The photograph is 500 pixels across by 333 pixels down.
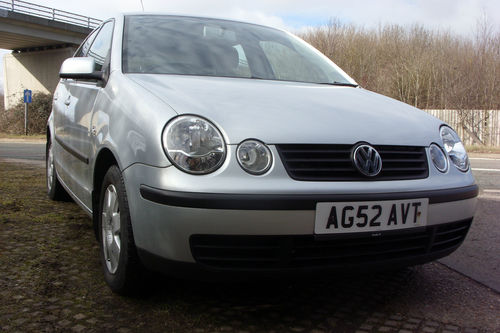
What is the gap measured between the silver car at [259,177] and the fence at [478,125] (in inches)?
827

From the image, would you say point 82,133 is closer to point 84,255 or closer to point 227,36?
point 84,255

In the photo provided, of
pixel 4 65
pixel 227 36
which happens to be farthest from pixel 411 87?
pixel 4 65

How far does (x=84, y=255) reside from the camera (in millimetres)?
3053

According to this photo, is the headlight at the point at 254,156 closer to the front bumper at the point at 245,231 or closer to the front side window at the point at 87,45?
the front bumper at the point at 245,231

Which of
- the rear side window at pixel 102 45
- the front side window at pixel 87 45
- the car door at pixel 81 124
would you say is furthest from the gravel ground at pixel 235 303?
the front side window at pixel 87 45

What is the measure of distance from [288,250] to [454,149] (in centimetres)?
114

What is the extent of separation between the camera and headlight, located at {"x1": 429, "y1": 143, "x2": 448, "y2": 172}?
237cm

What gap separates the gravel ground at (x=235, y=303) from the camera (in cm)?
212

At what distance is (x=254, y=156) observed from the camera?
6.53ft

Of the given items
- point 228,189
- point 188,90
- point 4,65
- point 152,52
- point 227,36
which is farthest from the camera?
point 4,65

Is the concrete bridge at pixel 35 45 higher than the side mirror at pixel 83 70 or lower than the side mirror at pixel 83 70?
higher

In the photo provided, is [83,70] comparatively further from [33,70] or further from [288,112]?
Answer: [33,70]

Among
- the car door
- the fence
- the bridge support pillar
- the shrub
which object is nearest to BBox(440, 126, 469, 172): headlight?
the car door

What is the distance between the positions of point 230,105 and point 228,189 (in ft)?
1.57
